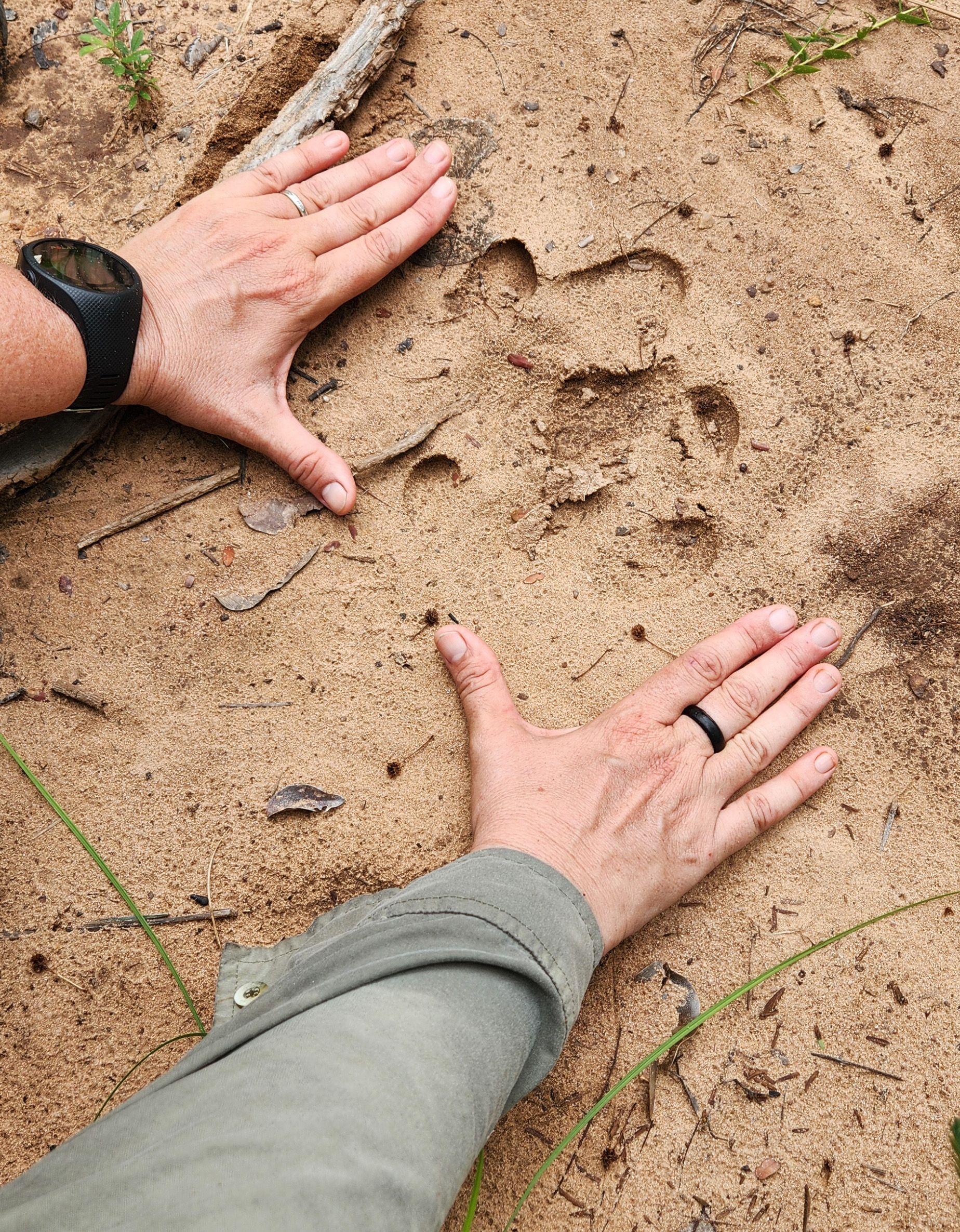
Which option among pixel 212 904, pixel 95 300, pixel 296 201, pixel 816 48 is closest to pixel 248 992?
pixel 212 904

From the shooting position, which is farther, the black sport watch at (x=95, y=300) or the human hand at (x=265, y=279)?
the human hand at (x=265, y=279)

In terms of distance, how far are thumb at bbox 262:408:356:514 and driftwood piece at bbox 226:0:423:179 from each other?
646 mm

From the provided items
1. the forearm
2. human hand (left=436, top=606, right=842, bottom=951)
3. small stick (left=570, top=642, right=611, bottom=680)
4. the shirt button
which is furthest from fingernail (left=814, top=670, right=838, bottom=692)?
the forearm

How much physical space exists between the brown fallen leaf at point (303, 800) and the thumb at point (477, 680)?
33cm

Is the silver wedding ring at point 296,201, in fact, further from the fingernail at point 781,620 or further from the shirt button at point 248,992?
the shirt button at point 248,992

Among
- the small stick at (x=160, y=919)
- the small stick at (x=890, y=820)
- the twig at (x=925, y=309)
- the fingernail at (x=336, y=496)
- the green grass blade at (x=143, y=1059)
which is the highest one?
the twig at (x=925, y=309)

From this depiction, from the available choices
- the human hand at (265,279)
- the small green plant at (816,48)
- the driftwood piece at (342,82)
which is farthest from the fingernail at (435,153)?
the small green plant at (816,48)

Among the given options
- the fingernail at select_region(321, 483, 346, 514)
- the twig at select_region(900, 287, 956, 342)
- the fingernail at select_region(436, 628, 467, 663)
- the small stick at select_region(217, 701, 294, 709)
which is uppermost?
the twig at select_region(900, 287, 956, 342)

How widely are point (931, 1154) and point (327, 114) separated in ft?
8.23

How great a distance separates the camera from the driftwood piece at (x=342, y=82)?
2.06m

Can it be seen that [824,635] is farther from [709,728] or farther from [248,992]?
[248,992]

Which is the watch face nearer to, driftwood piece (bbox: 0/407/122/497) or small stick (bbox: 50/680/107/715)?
driftwood piece (bbox: 0/407/122/497)

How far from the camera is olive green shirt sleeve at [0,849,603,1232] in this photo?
1.06m

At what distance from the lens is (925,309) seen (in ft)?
6.63
